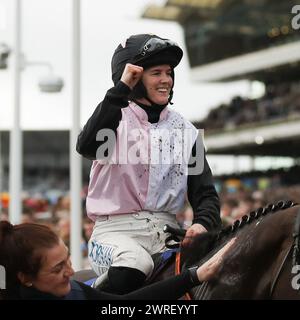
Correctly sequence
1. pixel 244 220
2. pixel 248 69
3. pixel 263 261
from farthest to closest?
pixel 248 69 < pixel 244 220 < pixel 263 261

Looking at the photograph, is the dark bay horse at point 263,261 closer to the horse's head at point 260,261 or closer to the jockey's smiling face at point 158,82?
the horse's head at point 260,261

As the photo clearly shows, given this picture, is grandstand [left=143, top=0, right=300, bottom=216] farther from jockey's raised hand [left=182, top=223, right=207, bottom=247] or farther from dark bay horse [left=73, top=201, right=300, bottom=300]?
dark bay horse [left=73, top=201, right=300, bottom=300]

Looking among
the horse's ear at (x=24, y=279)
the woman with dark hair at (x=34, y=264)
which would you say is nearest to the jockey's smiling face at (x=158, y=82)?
the woman with dark hair at (x=34, y=264)

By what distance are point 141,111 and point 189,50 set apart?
39504 millimetres

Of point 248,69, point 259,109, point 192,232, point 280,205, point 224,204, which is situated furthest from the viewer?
point 248,69

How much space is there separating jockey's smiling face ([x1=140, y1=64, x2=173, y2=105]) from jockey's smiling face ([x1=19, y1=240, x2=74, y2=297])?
1.09m

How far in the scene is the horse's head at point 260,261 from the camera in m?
3.02

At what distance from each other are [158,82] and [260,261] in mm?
1059

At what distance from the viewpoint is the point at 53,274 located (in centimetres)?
294

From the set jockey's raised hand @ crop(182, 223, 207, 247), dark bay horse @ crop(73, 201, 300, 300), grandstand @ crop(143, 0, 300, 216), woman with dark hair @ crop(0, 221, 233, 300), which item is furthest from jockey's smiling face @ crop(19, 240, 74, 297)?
grandstand @ crop(143, 0, 300, 216)

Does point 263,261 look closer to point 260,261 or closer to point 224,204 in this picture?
point 260,261

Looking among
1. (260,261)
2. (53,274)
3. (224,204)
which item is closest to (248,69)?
(224,204)

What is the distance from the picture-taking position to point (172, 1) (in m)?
39.1

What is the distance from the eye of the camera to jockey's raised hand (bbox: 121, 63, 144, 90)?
11.7 feet
